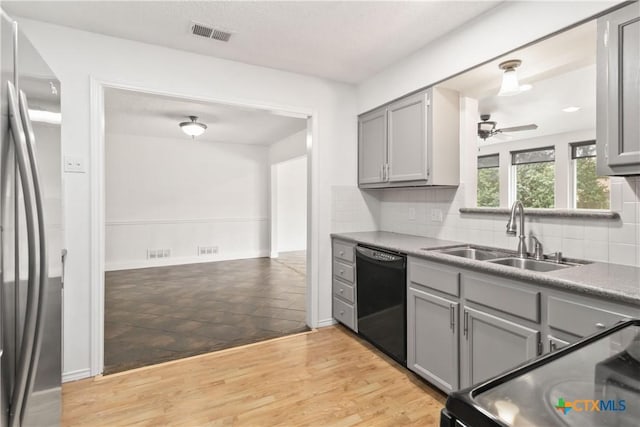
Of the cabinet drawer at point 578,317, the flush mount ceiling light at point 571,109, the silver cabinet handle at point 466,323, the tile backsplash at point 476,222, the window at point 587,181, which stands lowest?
the silver cabinet handle at point 466,323

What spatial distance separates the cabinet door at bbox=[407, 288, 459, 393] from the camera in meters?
1.99

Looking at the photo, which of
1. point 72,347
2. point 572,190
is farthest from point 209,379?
point 572,190

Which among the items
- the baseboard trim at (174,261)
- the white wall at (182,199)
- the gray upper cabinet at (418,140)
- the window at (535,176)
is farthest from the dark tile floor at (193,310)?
the window at (535,176)

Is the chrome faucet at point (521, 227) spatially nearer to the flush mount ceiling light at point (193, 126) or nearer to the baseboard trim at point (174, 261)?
the flush mount ceiling light at point (193, 126)

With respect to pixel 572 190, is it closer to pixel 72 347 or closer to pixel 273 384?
pixel 273 384

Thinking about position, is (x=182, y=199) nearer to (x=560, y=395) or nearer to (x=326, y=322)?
(x=326, y=322)

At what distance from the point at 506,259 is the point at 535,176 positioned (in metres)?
1.85

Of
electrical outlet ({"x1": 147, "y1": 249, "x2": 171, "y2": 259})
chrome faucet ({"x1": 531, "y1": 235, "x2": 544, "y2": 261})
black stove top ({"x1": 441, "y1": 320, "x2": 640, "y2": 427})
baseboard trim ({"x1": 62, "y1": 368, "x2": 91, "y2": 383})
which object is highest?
chrome faucet ({"x1": 531, "y1": 235, "x2": 544, "y2": 261})

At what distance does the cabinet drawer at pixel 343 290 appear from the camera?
3.04 metres

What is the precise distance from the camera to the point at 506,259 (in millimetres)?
2129

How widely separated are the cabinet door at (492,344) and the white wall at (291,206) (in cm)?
616

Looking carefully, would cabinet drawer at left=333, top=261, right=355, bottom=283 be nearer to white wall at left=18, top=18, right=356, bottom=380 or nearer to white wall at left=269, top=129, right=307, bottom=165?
white wall at left=18, top=18, right=356, bottom=380

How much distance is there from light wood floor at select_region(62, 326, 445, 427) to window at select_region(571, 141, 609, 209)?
213 centimetres

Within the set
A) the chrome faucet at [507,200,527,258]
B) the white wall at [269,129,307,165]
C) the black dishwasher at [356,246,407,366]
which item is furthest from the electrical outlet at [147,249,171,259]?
the chrome faucet at [507,200,527,258]
